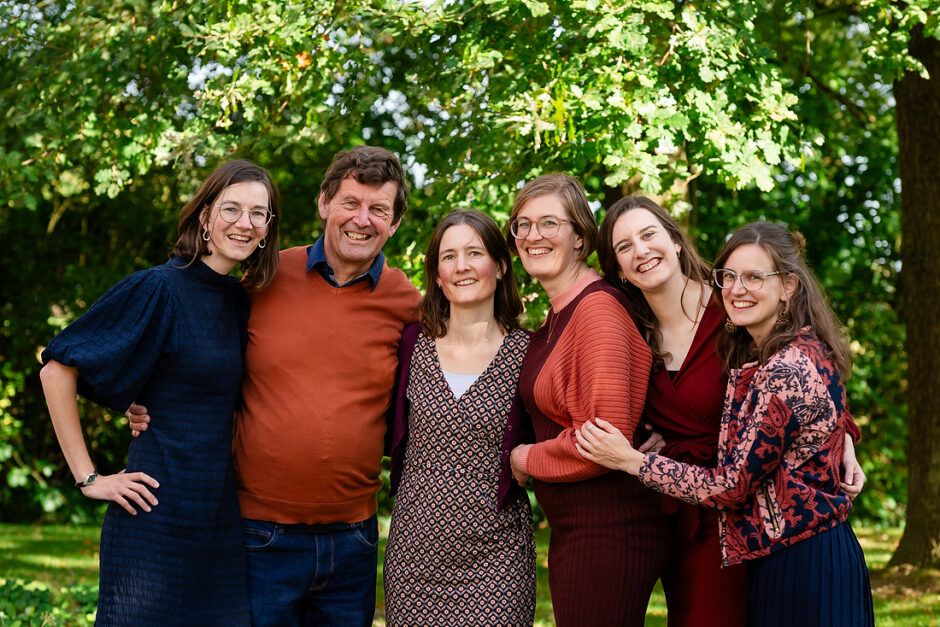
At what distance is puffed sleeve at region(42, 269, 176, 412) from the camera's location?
281 centimetres

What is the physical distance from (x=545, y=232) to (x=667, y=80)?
182 centimetres

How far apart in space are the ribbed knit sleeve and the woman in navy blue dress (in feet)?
3.40

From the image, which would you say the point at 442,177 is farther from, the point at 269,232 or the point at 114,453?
the point at 114,453

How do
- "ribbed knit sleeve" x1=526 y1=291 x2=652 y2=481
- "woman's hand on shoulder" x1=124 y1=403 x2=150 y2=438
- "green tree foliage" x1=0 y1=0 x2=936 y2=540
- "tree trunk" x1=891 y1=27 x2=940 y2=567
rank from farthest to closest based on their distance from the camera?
"tree trunk" x1=891 y1=27 x2=940 y2=567, "green tree foliage" x1=0 y1=0 x2=936 y2=540, "woman's hand on shoulder" x1=124 y1=403 x2=150 y2=438, "ribbed knit sleeve" x1=526 y1=291 x2=652 y2=481

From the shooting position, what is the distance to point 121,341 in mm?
2836

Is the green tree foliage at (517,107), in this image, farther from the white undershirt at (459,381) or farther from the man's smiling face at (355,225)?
the white undershirt at (459,381)

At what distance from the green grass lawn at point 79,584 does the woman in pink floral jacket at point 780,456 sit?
3223 millimetres

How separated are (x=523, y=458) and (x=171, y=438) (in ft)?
3.68

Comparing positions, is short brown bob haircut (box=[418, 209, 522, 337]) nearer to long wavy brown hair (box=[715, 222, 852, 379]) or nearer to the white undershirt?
the white undershirt

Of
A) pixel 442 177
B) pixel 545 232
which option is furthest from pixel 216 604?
pixel 442 177

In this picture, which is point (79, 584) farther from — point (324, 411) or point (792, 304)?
point (792, 304)

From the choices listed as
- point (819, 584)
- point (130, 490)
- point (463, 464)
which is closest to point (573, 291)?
point (463, 464)

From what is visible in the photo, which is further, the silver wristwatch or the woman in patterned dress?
the woman in patterned dress

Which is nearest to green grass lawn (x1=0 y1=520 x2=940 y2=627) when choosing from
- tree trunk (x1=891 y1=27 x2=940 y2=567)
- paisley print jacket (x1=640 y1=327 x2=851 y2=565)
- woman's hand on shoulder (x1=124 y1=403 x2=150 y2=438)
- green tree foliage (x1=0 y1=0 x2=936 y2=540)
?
tree trunk (x1=891 y1=27 x2=940 y2=567)
